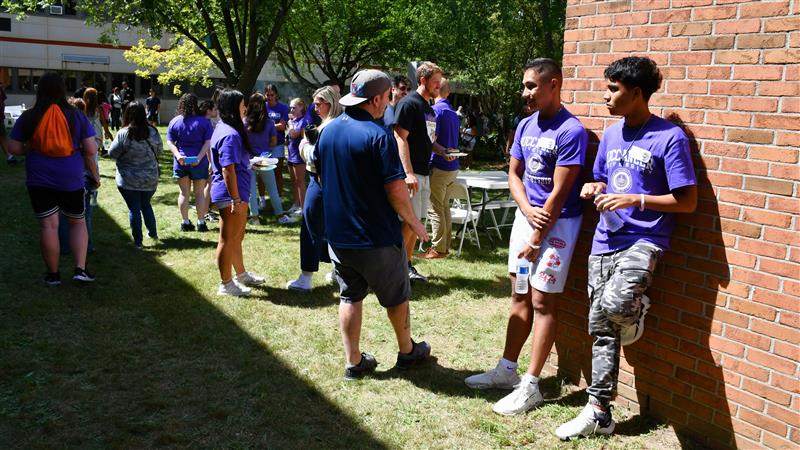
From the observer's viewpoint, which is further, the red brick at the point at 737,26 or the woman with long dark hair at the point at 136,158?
the woman with long dark hair at the point at 136,158

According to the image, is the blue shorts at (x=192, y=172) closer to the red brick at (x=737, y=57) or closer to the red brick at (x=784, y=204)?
the red brick at (x=737, y=57)

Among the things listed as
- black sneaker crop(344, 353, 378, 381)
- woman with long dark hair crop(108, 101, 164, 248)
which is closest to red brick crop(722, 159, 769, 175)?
black sneaker crop(344, 353, 378, 381)

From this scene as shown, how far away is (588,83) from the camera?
13.7 feet

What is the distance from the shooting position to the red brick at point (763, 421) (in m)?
3.31

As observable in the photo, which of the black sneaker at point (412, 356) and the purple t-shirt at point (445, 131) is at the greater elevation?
the purple t-shirt at point (445, 131)

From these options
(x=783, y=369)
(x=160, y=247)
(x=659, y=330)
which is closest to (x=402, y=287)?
(x=659, y=330)

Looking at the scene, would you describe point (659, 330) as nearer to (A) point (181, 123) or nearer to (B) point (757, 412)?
(B) point (757, 412)

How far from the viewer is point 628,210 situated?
11.8 ft

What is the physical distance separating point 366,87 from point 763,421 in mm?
2822

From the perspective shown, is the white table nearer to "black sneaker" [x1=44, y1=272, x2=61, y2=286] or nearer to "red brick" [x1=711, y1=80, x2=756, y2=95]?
"black sneaker" [x1=44, y1=272, x2=61, y2=286]

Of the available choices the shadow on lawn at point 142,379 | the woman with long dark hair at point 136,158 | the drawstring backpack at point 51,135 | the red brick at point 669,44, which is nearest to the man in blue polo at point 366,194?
the shadow on lawn at point 142,379

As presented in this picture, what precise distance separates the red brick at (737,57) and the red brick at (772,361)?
143 cm

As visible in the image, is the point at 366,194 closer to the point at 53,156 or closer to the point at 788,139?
the point at 788,139

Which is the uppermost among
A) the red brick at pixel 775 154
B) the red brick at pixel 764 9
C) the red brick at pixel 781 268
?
the red brick at pixel 764 9
